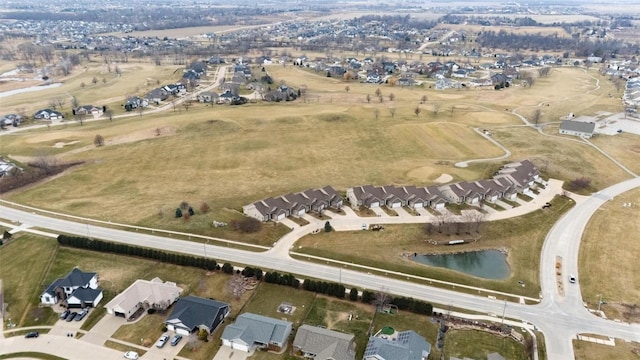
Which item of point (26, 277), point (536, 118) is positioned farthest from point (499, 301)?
point (536, 118)

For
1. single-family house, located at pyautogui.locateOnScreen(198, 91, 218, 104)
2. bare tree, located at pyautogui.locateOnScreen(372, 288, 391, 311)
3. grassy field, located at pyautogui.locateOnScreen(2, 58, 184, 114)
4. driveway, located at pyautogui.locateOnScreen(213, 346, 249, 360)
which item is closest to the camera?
driveway, located at pyautogui.locateOnScreen(213, 346, 249, 360)

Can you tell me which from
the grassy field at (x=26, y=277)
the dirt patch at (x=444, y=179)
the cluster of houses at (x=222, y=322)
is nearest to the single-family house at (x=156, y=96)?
the grassy field at (x=26, y=277)

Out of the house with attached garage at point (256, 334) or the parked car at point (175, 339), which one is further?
the parked car at point (175, 339)

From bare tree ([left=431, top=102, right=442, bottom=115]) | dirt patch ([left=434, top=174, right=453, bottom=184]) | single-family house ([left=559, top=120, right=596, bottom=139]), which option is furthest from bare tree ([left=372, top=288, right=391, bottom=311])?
bare tree ([left=431, top=102, right=442, bottom=115])

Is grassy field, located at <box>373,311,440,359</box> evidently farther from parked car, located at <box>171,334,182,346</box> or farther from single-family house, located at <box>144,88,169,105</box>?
single-family house, located at <box>144,88,169,105</box>

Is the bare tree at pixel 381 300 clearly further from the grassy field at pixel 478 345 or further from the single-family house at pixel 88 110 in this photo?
the single-family house at pixel 88 110

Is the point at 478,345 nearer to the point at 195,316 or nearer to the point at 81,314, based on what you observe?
the point at 195,316
